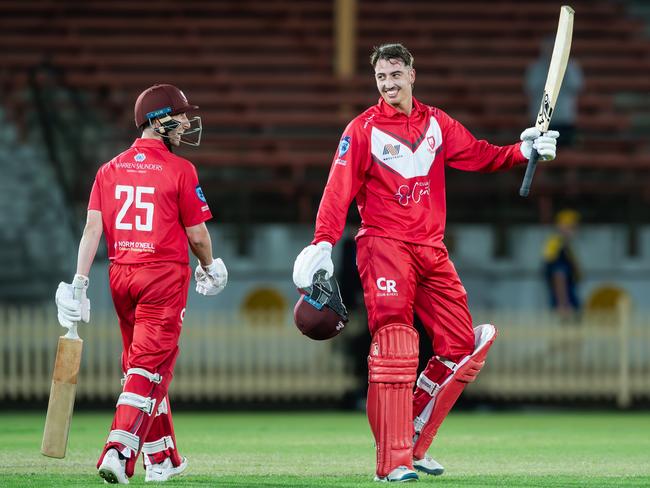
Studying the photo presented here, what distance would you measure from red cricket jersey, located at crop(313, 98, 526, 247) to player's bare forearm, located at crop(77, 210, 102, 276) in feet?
3.76

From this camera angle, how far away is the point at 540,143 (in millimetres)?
7027

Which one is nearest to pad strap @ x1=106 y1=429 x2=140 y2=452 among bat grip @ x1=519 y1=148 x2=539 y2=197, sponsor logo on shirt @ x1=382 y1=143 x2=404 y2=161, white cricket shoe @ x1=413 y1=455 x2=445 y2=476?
white cricket shoe @ x1=413 y1=455 x2=445 y2=476

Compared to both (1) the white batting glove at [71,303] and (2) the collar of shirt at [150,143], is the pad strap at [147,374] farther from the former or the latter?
(2) the collar of shirt at [150,143]

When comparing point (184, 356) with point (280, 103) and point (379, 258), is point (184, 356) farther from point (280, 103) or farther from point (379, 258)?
point (379, 258)

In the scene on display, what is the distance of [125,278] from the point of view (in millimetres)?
6949

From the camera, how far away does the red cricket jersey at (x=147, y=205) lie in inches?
275

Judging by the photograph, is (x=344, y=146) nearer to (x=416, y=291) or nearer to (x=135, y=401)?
(x=416, y=291)

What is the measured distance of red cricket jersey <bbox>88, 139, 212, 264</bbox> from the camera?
6973 mm

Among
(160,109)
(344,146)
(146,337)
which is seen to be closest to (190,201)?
(160,109)

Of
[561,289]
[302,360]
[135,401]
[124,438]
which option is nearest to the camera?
[124,438]

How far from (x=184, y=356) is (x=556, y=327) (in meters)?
4.16

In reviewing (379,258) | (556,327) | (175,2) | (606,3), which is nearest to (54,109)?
(175,2)

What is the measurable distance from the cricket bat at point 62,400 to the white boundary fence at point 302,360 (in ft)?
25.8

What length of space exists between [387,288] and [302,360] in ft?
27.0
